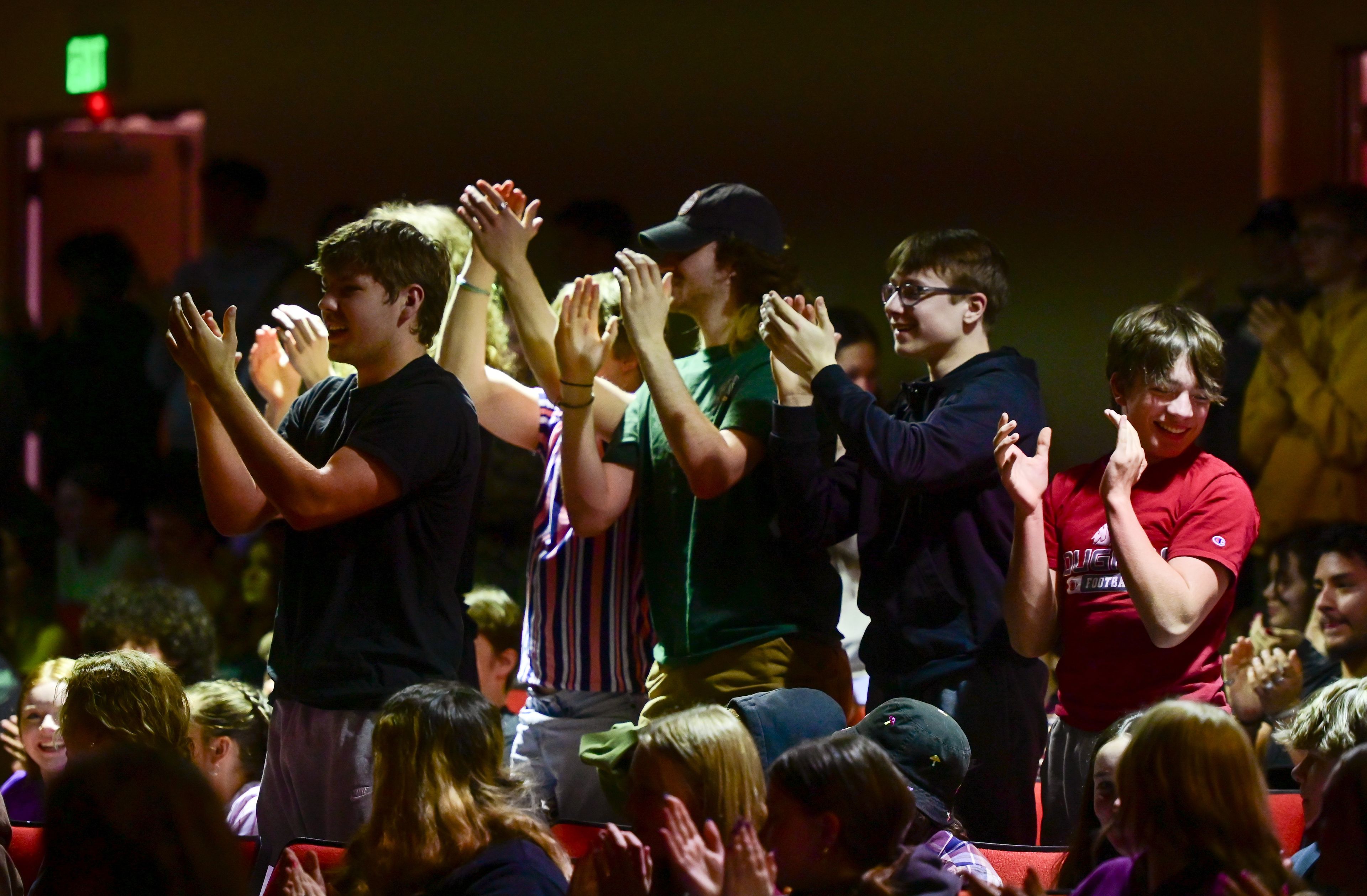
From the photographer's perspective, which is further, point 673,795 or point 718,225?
point 718,225

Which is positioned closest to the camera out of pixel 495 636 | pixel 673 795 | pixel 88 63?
pixel 673 795

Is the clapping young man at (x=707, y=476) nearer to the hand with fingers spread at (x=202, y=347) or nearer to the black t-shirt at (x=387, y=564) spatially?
the black t-shirt at (x=387, y=564)

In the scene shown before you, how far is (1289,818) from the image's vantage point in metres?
2.43

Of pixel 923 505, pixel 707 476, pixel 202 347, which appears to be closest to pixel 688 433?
pixel 707 476

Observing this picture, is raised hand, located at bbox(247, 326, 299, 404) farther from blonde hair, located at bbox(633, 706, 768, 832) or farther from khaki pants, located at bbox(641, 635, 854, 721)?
blonde hair, located at bbox(633, 706, 768, 832)

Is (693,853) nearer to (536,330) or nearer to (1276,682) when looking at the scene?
(536,330)

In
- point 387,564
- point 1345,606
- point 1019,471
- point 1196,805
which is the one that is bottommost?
point 1345,606

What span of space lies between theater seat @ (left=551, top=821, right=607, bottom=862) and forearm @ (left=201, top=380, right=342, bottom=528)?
0.56 metres

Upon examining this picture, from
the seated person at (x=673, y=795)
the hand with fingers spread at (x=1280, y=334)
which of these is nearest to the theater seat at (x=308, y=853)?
the seated person at (x=673, y=795)

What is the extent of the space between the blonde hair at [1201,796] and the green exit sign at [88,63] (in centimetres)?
541

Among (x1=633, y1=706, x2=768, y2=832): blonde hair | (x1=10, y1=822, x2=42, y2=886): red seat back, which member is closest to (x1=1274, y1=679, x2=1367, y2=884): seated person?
(x1=633, y1=706, x2=768, y2=832): blonde hair

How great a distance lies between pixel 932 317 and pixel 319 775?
→ 1.16m

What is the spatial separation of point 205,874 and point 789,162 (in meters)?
3.74

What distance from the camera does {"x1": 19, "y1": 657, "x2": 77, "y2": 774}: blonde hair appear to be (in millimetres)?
2998
